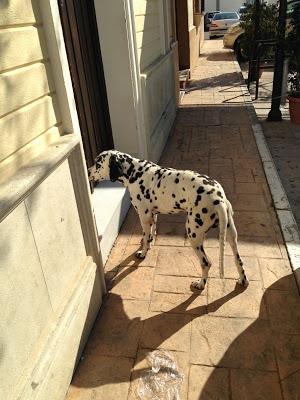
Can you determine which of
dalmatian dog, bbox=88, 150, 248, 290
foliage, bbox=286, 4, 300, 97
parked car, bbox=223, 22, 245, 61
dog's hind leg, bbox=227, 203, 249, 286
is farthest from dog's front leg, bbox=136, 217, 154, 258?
parked car, bbox=223, 22, 245, 61

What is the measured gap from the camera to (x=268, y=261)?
4195mm

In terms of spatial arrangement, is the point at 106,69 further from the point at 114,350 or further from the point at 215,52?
the point at 215,52

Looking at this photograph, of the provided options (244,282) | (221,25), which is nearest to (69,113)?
(244,282)

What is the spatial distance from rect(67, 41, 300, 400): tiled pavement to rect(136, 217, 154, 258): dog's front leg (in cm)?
10

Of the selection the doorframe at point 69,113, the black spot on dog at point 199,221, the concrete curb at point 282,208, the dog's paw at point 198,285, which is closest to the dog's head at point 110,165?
the doorframe at point 69,113

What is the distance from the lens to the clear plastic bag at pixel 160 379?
285 centimetres

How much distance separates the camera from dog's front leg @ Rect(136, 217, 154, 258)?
4117 mm

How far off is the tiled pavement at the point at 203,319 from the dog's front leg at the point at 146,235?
0.34ft

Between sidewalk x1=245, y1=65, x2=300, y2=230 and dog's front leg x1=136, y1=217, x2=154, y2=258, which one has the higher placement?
dog's front leg x1=136, y1=217, x2=154, y2=258

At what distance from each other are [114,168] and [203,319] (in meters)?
1.86

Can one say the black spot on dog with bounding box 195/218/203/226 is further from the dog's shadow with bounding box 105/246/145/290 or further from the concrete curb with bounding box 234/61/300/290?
the concrete curb with bounding box 234/61/300/290

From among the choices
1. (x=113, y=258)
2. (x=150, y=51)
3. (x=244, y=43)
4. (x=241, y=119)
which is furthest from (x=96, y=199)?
(x=244, y=43)

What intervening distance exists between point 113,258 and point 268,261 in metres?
1.88

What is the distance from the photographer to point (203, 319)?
351cm
